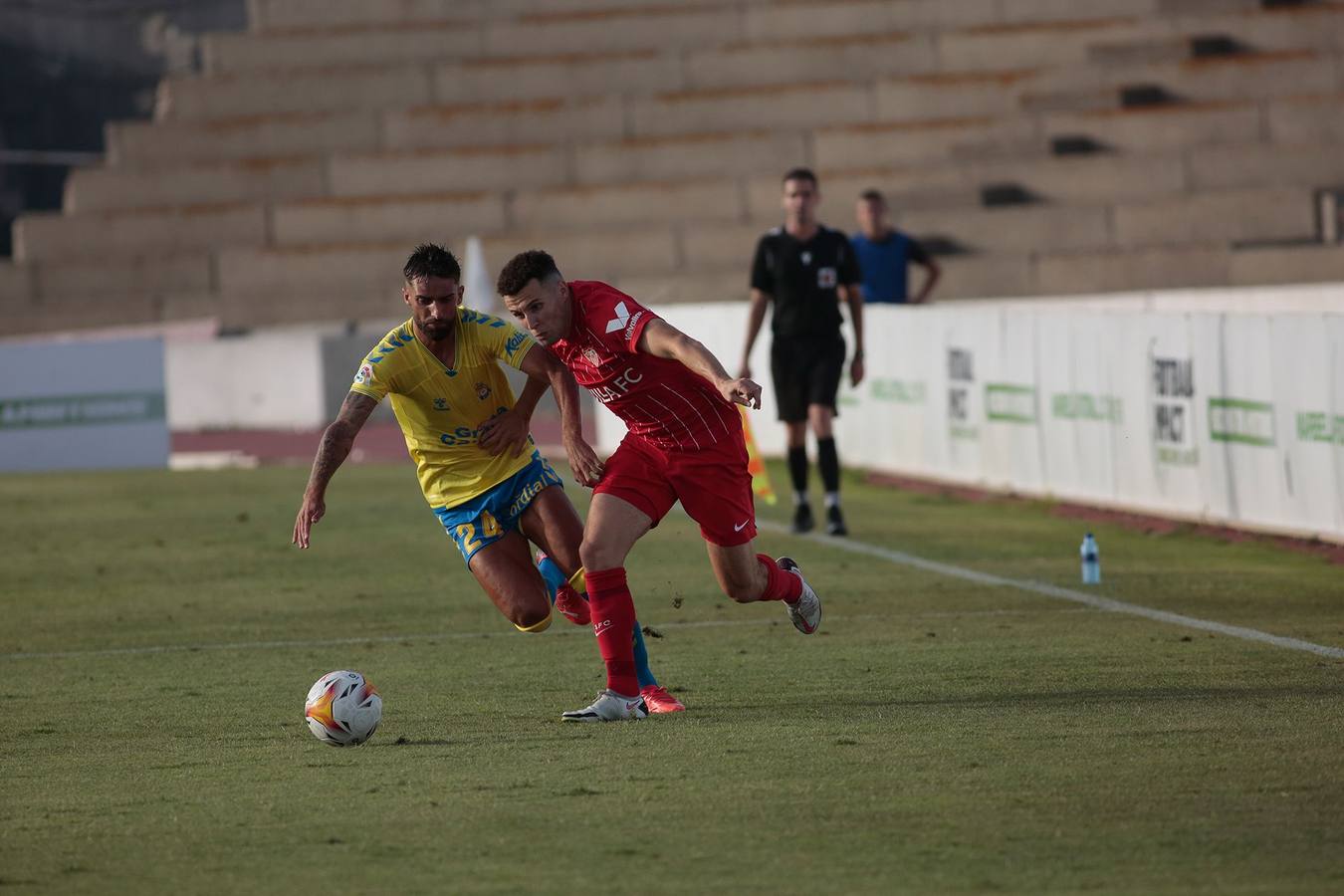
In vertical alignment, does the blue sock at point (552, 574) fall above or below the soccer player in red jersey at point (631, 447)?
below

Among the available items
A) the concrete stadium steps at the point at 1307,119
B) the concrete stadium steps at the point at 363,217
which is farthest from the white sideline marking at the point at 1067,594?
the concrete stadium steps at the point at 1307,119

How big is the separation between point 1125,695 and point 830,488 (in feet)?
21.8

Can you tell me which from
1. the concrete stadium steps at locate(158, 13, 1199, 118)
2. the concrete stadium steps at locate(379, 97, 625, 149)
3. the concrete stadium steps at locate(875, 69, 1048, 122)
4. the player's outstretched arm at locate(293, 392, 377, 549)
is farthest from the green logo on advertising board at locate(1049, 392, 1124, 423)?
the concrete stadium steps at locate(379, 97, 625, 149)

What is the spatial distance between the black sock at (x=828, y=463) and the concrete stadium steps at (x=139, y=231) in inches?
711

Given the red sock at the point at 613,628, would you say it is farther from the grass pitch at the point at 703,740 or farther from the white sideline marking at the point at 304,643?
the white sideline marking at the point at 304,643

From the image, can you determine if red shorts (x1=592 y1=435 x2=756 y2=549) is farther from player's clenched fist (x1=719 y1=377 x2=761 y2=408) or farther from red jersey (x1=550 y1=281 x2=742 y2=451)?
player's clenched fist (x1=719 y1=377 x2=761 y2=408)

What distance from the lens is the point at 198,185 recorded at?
31703 mm

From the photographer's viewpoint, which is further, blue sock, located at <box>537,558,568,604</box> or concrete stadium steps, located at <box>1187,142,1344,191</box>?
concrete stadium steps, located at <box>1187,142,1344,191</box>

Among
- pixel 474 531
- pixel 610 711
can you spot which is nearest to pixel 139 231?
pixel 474 531

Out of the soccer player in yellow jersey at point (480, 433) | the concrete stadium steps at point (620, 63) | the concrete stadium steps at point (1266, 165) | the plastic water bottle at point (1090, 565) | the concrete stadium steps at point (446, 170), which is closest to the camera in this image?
the soccer player in yellow jersey at point (480, 433)

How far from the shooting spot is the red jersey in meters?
7.89

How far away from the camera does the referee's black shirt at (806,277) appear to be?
46.8 feet

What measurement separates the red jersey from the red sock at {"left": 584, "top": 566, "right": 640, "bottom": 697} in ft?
1.99

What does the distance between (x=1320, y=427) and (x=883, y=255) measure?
621cm
